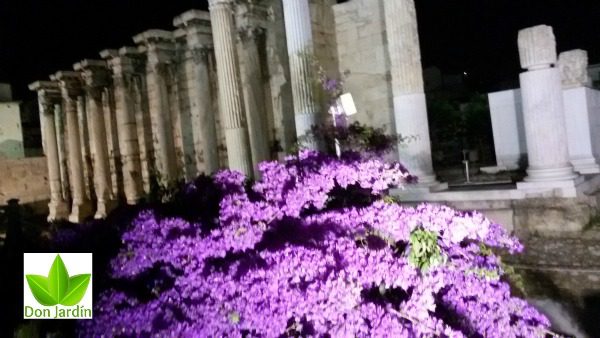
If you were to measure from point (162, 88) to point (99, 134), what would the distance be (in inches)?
171

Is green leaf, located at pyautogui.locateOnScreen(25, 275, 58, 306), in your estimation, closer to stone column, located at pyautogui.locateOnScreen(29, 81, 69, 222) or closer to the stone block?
the stone block

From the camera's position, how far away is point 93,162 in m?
20.0

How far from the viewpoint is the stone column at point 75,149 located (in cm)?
1966

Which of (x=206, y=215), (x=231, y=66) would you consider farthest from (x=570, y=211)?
(x=231, y=66)

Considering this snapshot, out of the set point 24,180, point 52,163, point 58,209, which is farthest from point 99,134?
point 24,180

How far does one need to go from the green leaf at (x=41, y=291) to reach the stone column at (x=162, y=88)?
11.8 metres

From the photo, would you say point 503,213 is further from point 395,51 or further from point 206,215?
point 206,215

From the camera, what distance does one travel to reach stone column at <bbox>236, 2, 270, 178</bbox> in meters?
13.1

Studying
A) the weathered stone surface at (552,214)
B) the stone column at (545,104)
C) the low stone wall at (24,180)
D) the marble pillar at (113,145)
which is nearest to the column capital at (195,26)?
the marble pillar at (113,145)

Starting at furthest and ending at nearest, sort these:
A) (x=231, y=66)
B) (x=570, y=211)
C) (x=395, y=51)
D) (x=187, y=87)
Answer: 1. (x=187, y=87)
2. (x=231, y=66)
3. (x=395, y=51)
4. (x=570, y=211)

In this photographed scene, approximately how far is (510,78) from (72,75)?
62.7 feet

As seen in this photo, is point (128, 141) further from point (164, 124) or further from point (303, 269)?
point (303, 269)

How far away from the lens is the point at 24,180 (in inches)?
874

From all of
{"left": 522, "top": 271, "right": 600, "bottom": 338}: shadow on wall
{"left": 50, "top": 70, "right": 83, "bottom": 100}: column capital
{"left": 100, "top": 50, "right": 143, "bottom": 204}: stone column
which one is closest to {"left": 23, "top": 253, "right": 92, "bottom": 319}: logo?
{"left": 522, "top": 271, "right": 600, "bottom": 338}: shadow on wall
